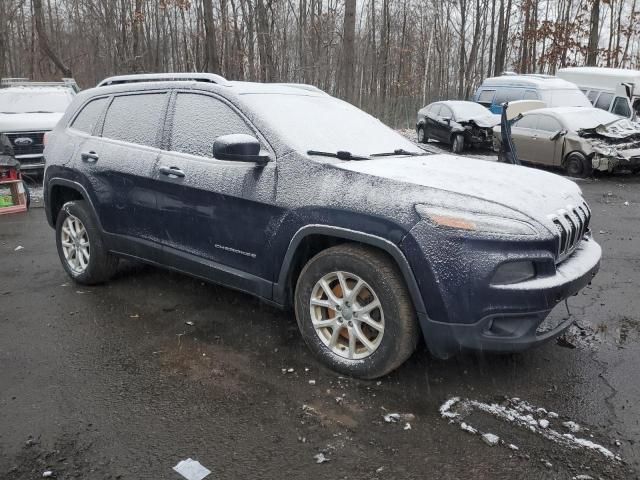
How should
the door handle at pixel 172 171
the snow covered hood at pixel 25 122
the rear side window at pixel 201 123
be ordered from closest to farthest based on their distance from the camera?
1. the rear side window at pixel 201 123
2. the door handle at pixel 172 171
3. the snow covered hood at pixel 25 122

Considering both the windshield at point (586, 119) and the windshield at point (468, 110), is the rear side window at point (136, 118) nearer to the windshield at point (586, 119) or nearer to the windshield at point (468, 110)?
the windshield at point (586, 119)

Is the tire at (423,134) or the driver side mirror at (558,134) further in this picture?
the tire at (423,134)

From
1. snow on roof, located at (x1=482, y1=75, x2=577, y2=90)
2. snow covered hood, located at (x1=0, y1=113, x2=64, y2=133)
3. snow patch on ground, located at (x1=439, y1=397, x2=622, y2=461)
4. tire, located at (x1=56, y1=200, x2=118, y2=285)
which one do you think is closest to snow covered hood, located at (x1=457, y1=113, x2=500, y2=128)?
snow on roof, located at (x1=482, y1=75, x2=577, y2=90)

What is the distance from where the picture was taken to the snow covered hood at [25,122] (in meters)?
10.8

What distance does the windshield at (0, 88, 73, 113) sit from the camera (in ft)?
38.6

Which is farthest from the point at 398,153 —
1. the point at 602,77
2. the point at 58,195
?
the point at 602,77

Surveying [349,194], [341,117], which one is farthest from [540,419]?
[341,117]

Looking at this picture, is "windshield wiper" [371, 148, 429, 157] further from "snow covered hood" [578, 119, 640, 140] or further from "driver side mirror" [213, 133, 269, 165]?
"snow covered hood" [578, 119, 640, 140]

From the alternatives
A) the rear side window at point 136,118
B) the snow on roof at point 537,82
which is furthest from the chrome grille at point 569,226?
the snow on roof at point 537,82

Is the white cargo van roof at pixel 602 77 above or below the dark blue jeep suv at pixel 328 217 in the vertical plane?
above

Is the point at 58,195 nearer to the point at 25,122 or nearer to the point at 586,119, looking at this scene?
the point at 25,122

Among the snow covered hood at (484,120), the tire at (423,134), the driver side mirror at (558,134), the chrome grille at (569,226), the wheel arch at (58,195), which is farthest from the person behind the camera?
the tire at (423,134)

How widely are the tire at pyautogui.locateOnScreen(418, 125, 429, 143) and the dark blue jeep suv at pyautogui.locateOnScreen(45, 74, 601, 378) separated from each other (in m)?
14.6

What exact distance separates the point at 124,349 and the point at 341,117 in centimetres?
234
